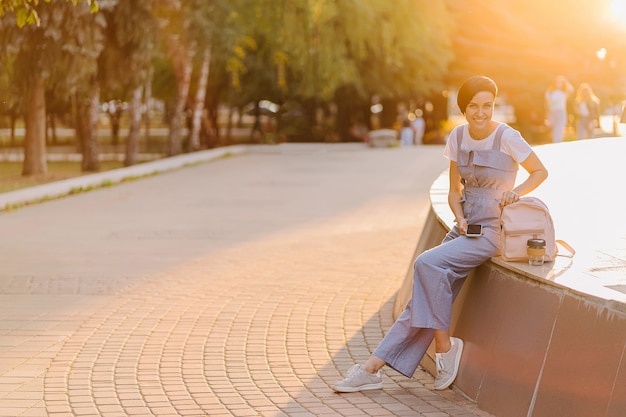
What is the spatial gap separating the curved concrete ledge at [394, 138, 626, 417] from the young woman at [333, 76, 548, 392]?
0.13 m

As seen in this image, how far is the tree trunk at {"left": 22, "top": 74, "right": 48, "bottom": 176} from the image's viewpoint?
27516mm

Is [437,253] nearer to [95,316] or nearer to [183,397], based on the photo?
[183,397]

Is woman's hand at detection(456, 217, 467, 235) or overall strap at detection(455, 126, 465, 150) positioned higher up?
overall strap at detection(455, 126, 465, 150)

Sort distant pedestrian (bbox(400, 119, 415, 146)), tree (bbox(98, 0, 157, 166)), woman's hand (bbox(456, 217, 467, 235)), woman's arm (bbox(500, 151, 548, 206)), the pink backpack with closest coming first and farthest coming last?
the pink backpack, woman's arm (bbox(500, 151, 548, 206)), woman's hand (bbox(456, 217, 467, 235)), tree (bbox(98, 0, 157, 166)), distant pedestrian (bbox(400, 119, 415, 146))

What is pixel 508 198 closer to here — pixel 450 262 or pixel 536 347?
pixel 450 262

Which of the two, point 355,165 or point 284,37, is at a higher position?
point 284,37

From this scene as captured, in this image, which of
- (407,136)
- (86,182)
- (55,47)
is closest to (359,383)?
(86,182)

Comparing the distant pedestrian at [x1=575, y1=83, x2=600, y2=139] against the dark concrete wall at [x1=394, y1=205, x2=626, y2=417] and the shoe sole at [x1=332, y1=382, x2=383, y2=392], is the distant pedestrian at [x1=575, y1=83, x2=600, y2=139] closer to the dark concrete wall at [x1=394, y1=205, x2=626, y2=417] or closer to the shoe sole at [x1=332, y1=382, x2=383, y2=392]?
the dark concrete wall at [x1=394, y1=205, x2=626, y2=417]

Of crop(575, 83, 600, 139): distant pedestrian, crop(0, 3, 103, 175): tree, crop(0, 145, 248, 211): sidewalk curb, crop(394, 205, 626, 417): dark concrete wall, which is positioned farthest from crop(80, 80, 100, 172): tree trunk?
crop(394, 205, 626, 417): dark concrete wall

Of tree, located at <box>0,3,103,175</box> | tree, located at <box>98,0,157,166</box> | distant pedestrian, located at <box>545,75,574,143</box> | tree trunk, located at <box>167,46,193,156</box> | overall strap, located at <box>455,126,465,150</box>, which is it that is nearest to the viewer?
overall strap, located at <box>455,126,465,150</box>

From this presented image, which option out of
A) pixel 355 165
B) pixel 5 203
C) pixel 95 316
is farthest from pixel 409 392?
pixel 355 165

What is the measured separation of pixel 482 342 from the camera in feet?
21.8

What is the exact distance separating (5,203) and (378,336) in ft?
38.2

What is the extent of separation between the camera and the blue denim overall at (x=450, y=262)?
21.9 ft
